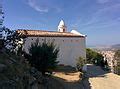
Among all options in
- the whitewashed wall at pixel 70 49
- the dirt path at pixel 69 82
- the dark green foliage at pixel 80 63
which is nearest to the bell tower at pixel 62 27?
the whitewashed wall at pixel 70 49

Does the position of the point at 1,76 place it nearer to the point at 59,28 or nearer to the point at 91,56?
the point at 59,28

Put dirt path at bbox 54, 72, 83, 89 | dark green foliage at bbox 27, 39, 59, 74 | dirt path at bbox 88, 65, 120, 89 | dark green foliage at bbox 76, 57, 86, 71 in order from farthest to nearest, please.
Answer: dark green foliage at bbox 76, 57, 86, 71, dirt path at bbox 88, 65, 120, 89, dirt path at bbox 54, 72, 83, 89, dark green foliage at bbox 27, 39, 59, 74

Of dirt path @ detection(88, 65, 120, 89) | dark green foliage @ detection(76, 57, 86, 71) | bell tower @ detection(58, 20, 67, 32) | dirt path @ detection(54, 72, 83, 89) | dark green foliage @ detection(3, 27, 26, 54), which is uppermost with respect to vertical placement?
bell tower @ detection(58, 20, 67, 32)

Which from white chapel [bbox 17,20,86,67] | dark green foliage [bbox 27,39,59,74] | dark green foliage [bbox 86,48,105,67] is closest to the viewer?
dark green foliage [bbox 27,39,59,74]

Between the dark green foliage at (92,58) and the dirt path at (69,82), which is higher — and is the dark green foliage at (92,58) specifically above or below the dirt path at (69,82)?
above

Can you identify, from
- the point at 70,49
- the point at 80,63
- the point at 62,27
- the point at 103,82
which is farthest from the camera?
the point at 62,27

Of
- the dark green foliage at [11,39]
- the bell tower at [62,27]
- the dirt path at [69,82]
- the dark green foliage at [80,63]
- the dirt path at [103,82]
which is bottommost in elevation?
the dirt path at [103,82]

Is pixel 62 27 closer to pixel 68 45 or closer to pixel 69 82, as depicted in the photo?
pixel 68 45

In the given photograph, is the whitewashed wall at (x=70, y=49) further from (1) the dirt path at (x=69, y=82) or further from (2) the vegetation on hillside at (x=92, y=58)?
(2) the vegetation on hillside at (x=92, y=58)

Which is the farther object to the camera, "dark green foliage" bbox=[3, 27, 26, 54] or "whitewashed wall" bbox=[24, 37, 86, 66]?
"whitewashed wall" bbox=[24, 37, 86, 66]

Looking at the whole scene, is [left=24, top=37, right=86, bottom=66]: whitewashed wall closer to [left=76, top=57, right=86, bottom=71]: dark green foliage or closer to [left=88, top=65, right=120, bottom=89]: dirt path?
[left=76, top=57, right=86, bottom=71]: dark green foliage

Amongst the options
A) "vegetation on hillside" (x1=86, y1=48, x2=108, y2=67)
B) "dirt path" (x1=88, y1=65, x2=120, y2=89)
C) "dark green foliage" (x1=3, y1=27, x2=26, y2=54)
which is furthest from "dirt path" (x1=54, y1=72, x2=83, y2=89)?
"vegetation on hillside" (x1=86, y1=48, x2=108, y2=67)

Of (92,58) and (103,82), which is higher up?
(92,58)

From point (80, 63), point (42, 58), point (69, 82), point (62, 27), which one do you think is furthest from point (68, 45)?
point (42, 58)
